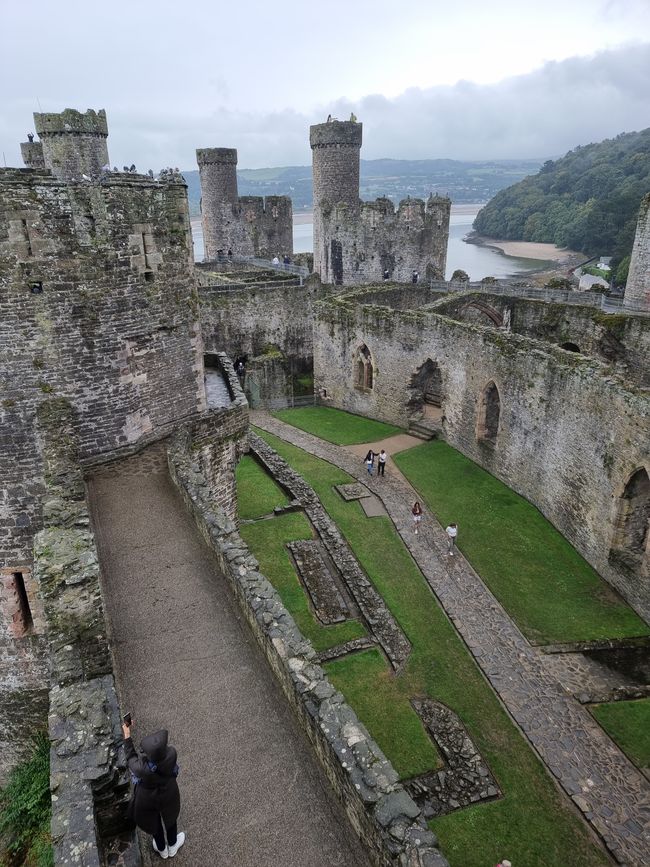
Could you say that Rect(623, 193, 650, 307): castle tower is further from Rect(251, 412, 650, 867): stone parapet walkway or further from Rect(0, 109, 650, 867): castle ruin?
Rect(251, 412, 650, 867): stone parapet walkway

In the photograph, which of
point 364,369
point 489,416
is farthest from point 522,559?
point 364,369

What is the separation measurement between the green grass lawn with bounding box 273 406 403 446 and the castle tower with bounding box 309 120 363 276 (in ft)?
38.1

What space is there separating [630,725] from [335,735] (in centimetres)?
732

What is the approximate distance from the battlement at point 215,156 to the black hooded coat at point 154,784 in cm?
4070

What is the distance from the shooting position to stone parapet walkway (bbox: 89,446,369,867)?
16.0 feet

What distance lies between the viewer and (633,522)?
1358 centimetres

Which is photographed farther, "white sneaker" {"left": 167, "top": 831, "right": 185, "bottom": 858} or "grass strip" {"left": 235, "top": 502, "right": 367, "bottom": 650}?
"grass strip" {"left": 235, "top": 502, "right": 367, "bottom": 650}

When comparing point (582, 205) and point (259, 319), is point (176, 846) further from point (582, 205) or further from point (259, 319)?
point (582, 205)

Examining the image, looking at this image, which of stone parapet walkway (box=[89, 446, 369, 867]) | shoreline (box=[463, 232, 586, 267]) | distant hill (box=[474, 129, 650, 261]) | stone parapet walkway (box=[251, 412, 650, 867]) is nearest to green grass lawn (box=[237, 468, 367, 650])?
stone parapet walkway (box=[251, 412, 650, 867])

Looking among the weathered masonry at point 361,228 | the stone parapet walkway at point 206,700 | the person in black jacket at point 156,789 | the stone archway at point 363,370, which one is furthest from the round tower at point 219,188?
the person in black jacket at point 156,789

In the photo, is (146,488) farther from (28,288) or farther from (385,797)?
(385,797)

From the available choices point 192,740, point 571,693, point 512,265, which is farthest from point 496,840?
point 512,265

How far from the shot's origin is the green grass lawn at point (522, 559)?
12.5 m

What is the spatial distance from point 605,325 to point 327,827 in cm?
2035
